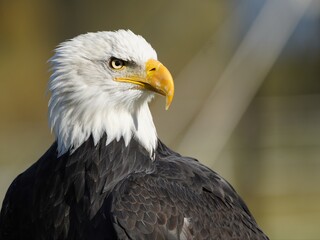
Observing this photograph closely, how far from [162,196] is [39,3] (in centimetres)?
896

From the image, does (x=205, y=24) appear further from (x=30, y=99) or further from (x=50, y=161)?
(x=50, y=161)

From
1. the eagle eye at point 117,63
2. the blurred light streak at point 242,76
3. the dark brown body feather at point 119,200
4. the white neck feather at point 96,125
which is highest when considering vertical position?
the blurred light streak at point 242,76

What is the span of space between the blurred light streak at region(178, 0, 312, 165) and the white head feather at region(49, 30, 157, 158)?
349cm

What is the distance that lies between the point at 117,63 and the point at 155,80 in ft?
0.67

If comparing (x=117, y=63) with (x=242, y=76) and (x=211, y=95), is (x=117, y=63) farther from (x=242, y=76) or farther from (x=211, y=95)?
(x=211, y=95)

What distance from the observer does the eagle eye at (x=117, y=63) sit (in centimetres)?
388

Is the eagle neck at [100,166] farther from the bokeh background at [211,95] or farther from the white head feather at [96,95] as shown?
the bokeh background at [211,95]

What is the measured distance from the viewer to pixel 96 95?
3.86 metres

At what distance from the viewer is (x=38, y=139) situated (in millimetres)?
10656

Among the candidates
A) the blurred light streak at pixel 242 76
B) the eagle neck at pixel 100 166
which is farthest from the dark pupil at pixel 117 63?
the blurred light streak at pixel 242 76

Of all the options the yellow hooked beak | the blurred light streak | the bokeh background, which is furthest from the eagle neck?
the bokeh background

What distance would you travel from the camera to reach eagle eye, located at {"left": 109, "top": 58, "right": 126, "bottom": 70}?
12.7ft

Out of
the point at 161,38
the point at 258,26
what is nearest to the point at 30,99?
the point at 161,38

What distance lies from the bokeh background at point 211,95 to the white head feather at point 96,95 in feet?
15.9
